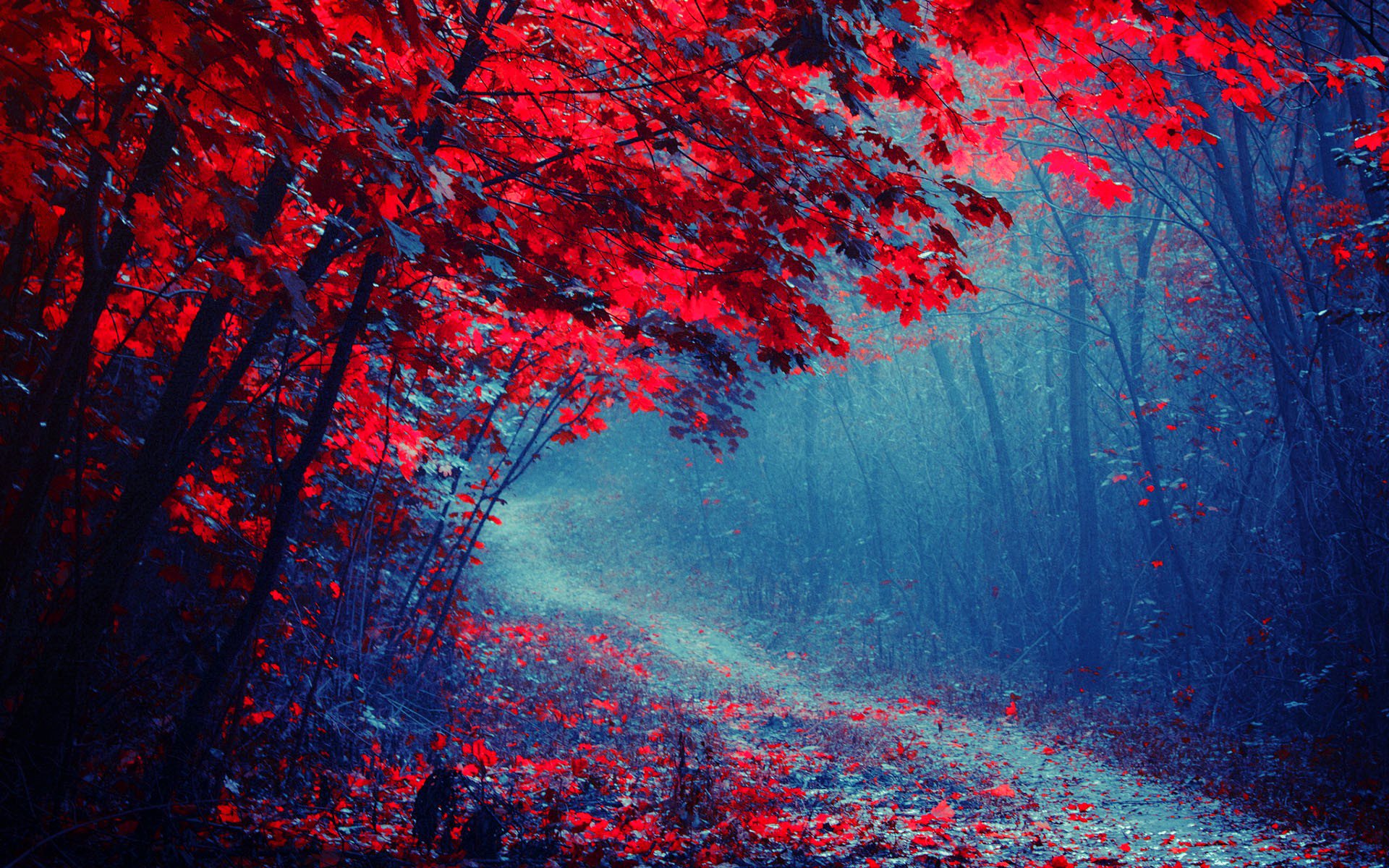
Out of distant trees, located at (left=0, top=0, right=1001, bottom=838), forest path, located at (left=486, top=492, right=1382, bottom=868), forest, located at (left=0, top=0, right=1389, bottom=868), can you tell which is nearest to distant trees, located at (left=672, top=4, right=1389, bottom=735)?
forest, located at (left=0, top=0, right=1389, bottom=868)

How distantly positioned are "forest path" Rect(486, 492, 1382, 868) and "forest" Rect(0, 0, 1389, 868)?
0.08m

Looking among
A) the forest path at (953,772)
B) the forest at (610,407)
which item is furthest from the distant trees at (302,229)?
the forest path at (953,772)

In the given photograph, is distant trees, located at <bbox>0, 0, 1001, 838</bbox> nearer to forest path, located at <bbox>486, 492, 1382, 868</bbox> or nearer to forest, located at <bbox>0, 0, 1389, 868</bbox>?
forest, located at <bbox>0, 0, 1389, 868</bbox>

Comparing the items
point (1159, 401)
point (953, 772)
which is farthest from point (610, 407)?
point (1159, 401)

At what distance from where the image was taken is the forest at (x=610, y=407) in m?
3.22

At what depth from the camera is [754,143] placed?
3744mm

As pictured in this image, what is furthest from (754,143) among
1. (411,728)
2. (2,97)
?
(411,728)

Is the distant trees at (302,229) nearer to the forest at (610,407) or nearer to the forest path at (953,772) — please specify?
the forest at (610,407)

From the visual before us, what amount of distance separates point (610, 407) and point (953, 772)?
16.6ft

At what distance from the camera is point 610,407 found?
28.0 feet

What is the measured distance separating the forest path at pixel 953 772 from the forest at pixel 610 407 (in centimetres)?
8

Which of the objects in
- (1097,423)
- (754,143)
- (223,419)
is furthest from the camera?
(1097,423)

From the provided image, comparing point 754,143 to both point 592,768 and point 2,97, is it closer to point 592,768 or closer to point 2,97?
point 2,97

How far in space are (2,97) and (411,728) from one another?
580 cm
